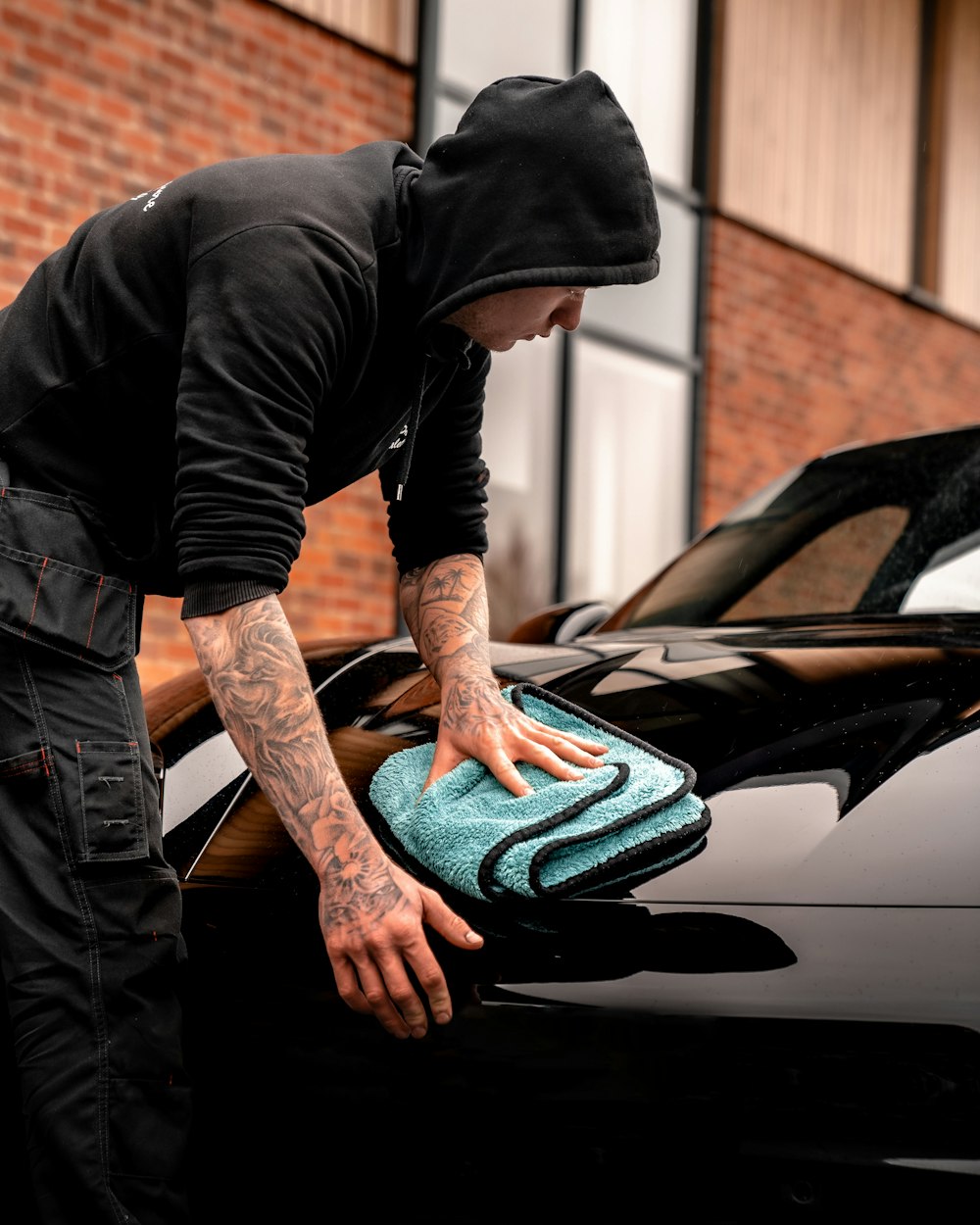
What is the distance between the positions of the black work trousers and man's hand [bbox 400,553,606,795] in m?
0.41

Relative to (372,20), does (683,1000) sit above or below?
below

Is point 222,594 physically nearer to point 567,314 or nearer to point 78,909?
A: point 78,909

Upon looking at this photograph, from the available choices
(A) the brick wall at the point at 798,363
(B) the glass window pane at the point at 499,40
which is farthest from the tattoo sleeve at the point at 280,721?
(A) the brick wall at the point at 798,363

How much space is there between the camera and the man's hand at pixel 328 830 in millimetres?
1598

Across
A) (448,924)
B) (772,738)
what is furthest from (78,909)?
(772,738)

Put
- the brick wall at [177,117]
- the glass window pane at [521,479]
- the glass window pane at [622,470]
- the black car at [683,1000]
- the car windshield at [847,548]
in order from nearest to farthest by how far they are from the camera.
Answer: the black car at [683,1000]
the car windshield at [847,548]
the brick wall at [177,117]
the glass window pane at [521,479]
the glass window pane at [622,470]

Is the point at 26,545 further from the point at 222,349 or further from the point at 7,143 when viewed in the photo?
the point at 7,143

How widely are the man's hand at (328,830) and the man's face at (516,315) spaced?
0.44 metres

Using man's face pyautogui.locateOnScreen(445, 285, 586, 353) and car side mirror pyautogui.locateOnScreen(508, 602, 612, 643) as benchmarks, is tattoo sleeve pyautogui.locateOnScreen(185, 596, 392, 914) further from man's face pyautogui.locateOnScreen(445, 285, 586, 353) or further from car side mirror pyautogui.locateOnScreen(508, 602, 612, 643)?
car side mirror pyautogui.locateOnScreen(508, 602, 612, 643)

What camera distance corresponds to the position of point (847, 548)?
3.01 metres

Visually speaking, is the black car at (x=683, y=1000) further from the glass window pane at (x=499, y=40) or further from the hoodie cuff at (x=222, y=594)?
the glass window pane at (x=499, y=40)

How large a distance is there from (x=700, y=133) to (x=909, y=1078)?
888 cm

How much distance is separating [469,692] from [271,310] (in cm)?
62

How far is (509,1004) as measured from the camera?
168 centimetres
